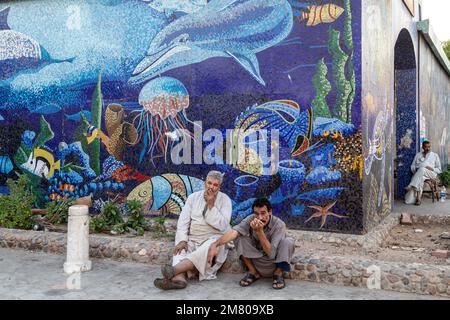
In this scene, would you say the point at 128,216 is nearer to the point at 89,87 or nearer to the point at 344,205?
the point at 89,87

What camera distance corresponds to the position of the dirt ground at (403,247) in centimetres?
548

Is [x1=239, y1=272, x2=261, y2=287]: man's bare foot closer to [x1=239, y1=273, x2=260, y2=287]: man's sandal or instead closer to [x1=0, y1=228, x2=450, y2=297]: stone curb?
[x1=239, y1=273, x2=260, y2=287]: man's sandal

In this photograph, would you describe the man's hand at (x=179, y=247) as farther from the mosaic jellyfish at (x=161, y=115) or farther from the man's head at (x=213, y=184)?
the mosaic jellyfish at (x=161, y=115)

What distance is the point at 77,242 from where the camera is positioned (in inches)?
203

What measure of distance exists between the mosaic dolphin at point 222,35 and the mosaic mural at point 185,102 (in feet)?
0.06

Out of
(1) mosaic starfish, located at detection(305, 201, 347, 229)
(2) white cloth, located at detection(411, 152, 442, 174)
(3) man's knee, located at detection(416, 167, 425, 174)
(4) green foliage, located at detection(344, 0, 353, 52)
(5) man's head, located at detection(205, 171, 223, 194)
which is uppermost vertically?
(4) green foliage, located at detection(344, 0, 353, 52)

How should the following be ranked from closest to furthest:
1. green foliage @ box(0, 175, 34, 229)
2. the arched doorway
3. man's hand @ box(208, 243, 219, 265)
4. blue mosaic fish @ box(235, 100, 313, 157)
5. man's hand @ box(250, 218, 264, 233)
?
1. man's hand @ box(250, 218, 264, 233)
2. man's hand @ box(208, 243, 219, 265)
3. blue mosaic fish @ box(235, 100, 313, 157)
4. green foliage @ box(0, 175, 34, 229)
5. the arched doorway

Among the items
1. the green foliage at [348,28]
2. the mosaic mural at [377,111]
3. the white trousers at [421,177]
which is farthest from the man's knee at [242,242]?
the white trousers at [421,177]

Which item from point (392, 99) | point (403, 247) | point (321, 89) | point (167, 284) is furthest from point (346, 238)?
point (392, 99)

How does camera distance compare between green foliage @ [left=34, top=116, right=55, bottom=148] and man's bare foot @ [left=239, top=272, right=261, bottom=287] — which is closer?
man's bare foot @ [left=239, top=272, right=261, bottom=287]

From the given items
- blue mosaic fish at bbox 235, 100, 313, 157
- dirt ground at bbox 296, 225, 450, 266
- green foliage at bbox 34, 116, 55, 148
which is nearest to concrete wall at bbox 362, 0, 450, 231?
dirt ground at bbox 296, 225, 450, 266

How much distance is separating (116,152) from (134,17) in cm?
234

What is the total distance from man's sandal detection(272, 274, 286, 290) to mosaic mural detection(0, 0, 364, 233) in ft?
6.66

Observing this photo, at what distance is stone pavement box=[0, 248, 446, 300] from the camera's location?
4312 mm
